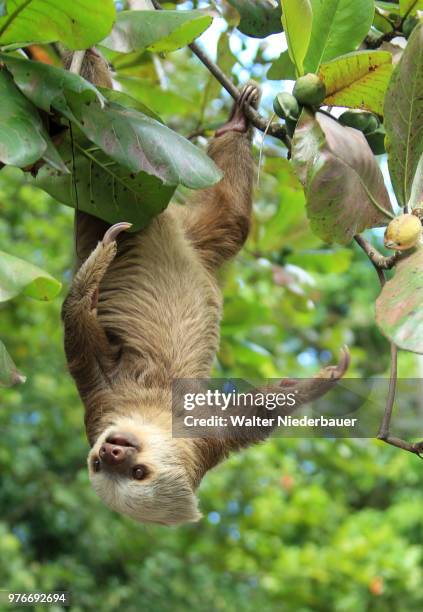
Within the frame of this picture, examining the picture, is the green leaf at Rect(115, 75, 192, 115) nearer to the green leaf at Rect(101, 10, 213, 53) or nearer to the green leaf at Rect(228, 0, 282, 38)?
the green leaf at Rect(228, 0, 282, 38)

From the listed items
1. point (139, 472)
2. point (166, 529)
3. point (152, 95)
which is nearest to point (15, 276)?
point (139, 472)

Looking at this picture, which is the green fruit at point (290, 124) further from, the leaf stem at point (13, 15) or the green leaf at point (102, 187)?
the leaf stem at point (13, 15)

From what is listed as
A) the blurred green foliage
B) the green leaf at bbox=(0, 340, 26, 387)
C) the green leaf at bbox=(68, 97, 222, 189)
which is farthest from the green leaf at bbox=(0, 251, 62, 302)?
the blurred green foliage

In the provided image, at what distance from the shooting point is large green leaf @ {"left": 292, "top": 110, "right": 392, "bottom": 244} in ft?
4.51

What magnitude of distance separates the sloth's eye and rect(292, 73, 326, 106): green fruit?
1.27 metres

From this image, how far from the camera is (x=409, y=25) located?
1926mm

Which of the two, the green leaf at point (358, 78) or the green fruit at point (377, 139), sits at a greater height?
the green leaf at point (358, 78)

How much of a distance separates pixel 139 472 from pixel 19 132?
1.24 metres

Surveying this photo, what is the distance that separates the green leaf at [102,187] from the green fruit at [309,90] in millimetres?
416

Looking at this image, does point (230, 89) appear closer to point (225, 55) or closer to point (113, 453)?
point (225, 55)

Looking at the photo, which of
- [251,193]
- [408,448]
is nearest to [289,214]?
[251,193]

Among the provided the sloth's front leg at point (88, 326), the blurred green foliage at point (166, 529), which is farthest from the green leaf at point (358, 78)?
the blurred green foliage at point (166, 529)

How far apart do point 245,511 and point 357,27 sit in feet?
19.1

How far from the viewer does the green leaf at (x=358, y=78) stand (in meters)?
1.63
